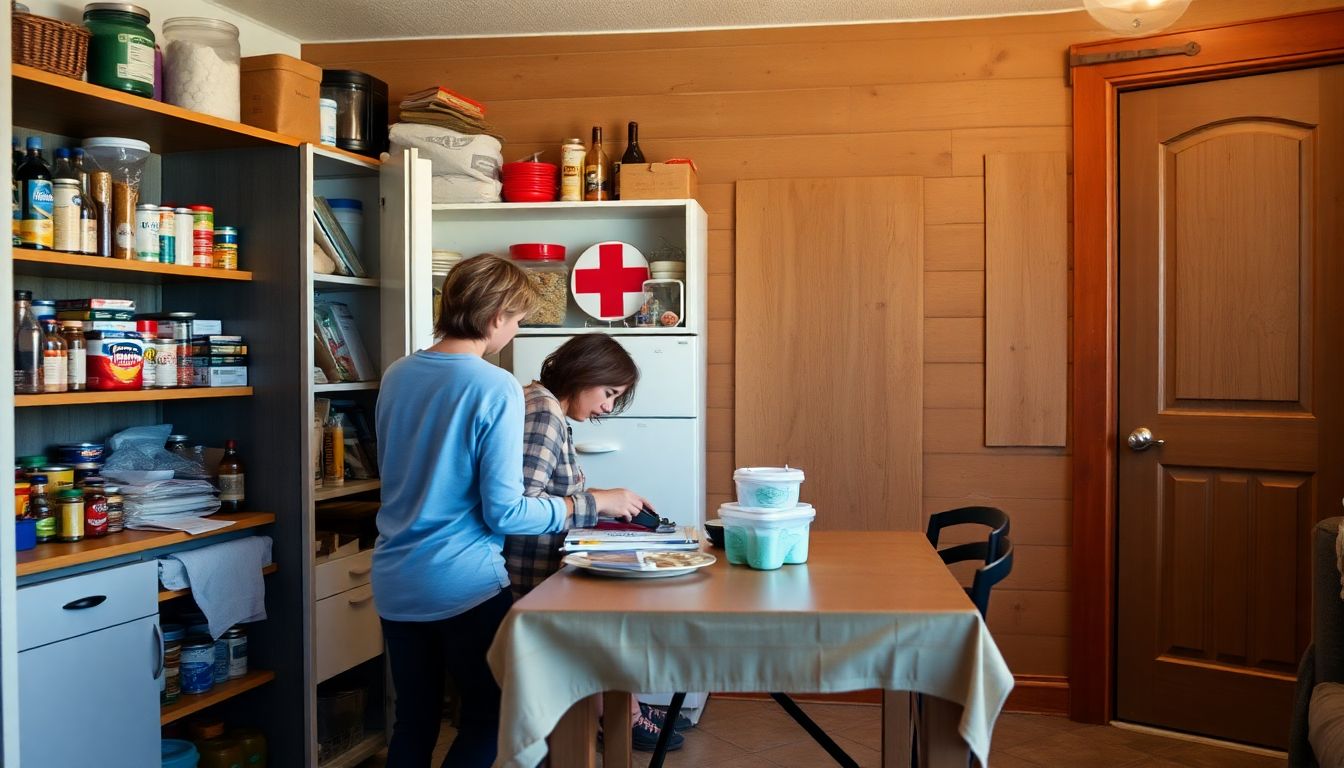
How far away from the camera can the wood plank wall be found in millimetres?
3863

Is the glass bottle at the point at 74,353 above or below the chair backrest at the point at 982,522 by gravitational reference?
above

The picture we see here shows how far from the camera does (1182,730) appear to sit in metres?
3.72

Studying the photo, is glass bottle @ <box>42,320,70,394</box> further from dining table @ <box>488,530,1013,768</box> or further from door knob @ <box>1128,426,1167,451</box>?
door knob @ <box>1128,426,1167,451</box>

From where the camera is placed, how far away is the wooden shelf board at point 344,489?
3248 millimetres

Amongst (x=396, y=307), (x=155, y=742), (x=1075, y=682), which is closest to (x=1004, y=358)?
(x=1075, y=682)

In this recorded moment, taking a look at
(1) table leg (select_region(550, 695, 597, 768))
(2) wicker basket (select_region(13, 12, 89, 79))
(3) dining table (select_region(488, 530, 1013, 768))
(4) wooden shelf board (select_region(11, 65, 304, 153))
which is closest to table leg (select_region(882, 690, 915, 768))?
(3) dining table (select_region(488, 530, 1013, 768))

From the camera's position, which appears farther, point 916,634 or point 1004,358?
point 1004,358

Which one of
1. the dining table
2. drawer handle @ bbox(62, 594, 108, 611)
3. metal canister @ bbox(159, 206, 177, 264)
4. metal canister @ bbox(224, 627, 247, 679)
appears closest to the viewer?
the dining table

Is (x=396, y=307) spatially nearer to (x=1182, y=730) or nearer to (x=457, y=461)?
(x=457, y=461)

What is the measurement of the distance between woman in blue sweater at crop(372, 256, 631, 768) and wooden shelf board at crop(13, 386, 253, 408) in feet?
2.81

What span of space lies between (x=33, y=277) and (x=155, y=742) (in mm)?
1224

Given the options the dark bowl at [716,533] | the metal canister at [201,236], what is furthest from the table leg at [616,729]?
the metal canister at [201,236]

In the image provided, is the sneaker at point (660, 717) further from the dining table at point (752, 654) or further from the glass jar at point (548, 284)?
the dining table at point (752, 654)

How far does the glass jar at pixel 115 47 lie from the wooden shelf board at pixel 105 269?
43 cm
